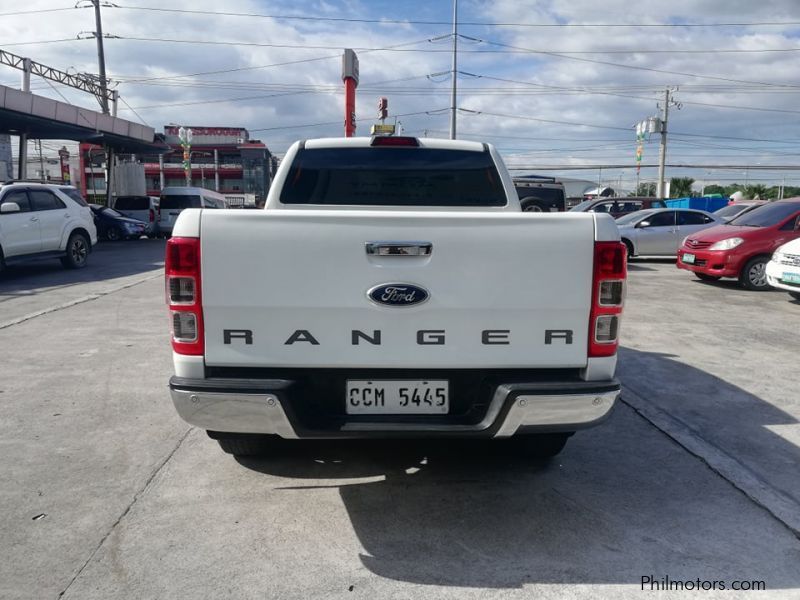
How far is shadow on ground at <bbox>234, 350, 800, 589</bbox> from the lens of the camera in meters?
2.90

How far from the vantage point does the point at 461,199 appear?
4480 mm

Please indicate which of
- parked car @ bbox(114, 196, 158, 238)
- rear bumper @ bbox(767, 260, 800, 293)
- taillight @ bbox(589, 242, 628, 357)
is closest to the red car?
rear bumper @ bbox(767, 260, 800, 293)

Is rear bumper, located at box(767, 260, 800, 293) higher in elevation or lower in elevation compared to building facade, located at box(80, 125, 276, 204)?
lower

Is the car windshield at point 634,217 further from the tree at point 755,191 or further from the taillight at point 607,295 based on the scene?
the tree at point 755,191

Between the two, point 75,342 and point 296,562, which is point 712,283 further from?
point 296,562

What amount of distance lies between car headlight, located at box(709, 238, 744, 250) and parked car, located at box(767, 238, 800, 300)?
1734mm

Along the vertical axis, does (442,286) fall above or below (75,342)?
above

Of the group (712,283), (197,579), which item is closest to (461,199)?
(197,579)

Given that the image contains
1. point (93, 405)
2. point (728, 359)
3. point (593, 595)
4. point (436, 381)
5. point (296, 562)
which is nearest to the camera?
point (593, 595)

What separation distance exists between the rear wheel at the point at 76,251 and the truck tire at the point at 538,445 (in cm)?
1307

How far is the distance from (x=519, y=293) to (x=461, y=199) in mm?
1594

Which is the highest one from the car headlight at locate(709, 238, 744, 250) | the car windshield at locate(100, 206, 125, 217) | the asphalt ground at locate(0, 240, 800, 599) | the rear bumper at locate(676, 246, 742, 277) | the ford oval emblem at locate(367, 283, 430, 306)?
the ford oval emblem at locate(367, 283, 430, 306)

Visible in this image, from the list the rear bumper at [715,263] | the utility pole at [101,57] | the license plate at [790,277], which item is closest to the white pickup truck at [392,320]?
the license plate at [790,277]

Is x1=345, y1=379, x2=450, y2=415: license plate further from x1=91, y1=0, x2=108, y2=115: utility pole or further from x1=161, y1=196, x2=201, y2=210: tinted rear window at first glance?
x1=91, y1=0, x2=108, y2=115: utility pole
